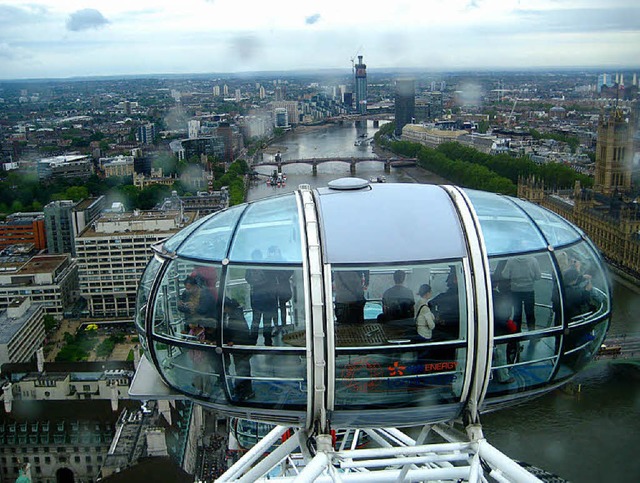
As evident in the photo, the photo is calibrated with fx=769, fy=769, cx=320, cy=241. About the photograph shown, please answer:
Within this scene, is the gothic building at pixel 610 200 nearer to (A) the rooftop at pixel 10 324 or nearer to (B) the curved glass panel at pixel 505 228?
(A) the rooftop at pixel 10 324

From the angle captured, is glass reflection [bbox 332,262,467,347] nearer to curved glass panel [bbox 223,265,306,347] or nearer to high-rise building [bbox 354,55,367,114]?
curved glass panel [bbox 223,265,306,347]

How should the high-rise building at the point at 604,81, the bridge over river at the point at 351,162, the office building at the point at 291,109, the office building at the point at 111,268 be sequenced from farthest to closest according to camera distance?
the office building at the point at 291,109
the bridge over river at the point at 351,162
the high-rise building at the point at 604,81
the office building at the point at 111,268

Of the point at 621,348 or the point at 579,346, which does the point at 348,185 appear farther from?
the point at 621,348

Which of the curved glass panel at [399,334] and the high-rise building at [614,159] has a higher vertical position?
the curved glass panel at [399,334]

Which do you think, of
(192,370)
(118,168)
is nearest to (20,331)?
(192,370)

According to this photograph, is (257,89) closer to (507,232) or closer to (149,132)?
(149,132)

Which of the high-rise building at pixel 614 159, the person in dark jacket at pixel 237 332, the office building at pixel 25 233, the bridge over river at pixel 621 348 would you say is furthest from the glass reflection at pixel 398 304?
the high-rise building at pixel 614 159
